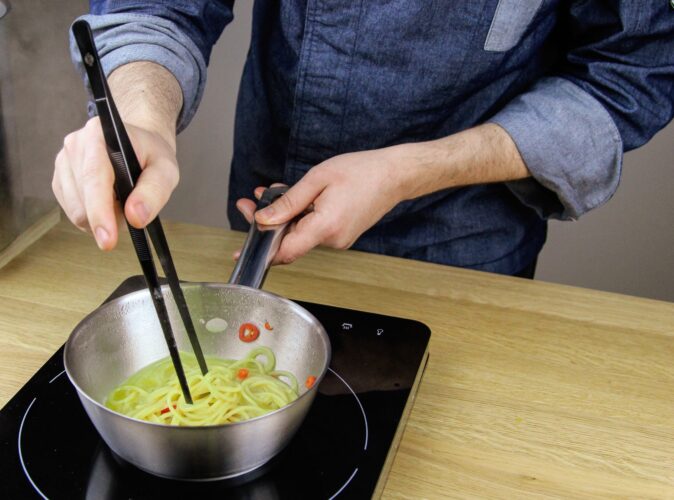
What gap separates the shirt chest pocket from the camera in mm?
1206

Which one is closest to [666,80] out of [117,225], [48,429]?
[117,225]

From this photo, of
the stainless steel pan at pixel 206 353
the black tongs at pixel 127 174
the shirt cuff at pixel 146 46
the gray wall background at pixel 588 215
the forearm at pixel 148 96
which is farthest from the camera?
the gray wall background at pixel 588 215

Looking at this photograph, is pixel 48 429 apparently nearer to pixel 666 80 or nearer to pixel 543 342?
pixel 543 342

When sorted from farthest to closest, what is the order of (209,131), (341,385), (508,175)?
(209,131), (508,175), (341,385)

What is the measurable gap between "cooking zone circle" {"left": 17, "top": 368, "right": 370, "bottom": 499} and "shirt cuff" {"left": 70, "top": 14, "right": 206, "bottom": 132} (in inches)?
17.5

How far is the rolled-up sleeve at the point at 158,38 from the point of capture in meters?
1.14

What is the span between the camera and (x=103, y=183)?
2.64ft

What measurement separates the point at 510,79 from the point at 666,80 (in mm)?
235

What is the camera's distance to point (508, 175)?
1.24m

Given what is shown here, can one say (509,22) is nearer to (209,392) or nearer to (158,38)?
(158,38)

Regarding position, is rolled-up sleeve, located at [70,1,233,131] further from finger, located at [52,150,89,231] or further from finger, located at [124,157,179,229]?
finger, located at [124,157,179,229]

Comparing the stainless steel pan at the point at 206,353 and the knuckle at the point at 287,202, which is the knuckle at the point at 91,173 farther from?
the knuckle at the point at 287,202

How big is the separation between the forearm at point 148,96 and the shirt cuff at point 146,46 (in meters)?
0.01

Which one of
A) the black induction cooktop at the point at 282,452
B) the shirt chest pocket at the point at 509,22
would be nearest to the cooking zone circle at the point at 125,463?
the black induction cooktop at the point at 282,452
